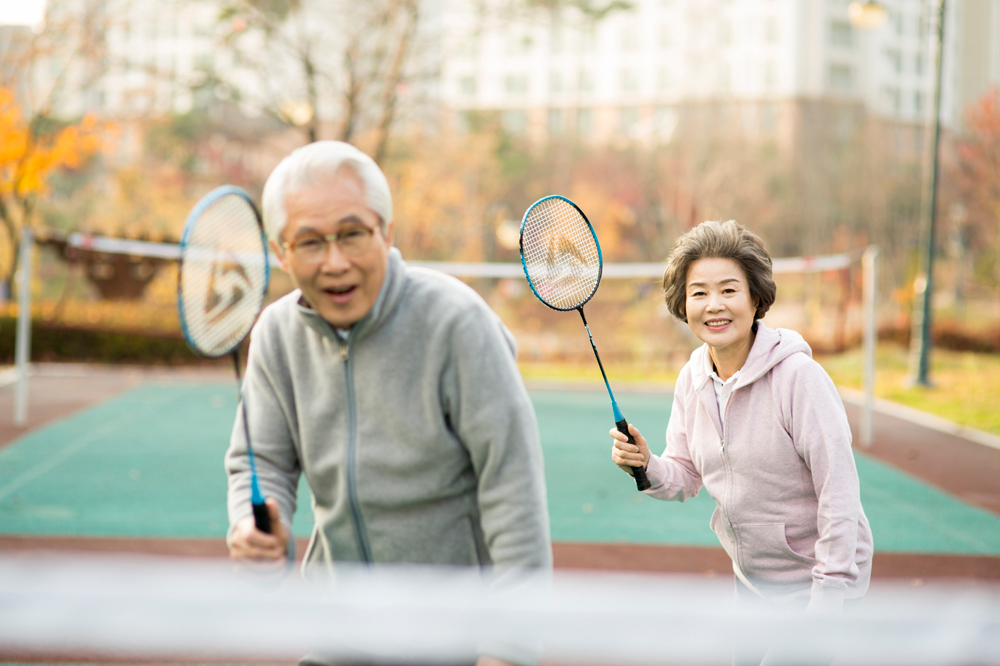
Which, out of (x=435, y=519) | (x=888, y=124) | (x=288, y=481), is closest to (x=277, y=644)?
(x=435, y=519)

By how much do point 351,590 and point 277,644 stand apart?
4.6 inches

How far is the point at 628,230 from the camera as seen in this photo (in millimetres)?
34219

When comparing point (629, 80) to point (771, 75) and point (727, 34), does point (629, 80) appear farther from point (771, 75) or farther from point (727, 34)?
point (771, 75)

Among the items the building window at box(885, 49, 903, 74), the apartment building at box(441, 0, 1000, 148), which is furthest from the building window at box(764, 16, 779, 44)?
the building window at box(885, 49, 903, 74)

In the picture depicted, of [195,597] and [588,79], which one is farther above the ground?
[588,79]

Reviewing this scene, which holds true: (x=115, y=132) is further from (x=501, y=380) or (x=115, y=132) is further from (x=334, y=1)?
(x=501, y=380)

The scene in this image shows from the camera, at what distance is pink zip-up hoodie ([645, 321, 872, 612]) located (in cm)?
223

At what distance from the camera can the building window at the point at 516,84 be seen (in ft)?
204

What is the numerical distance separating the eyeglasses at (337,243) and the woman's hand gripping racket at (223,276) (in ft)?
0.96

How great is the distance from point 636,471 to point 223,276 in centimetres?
120

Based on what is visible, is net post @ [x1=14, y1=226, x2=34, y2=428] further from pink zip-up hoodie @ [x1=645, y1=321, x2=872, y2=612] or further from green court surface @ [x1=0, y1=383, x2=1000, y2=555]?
pink zip-up hoodie @ [x1=645, y1=321, x2=872, y2=612]

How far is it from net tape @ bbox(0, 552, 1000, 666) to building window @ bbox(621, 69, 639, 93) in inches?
2489

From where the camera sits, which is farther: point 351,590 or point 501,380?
point 501,380

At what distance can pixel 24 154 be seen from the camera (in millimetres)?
18672
